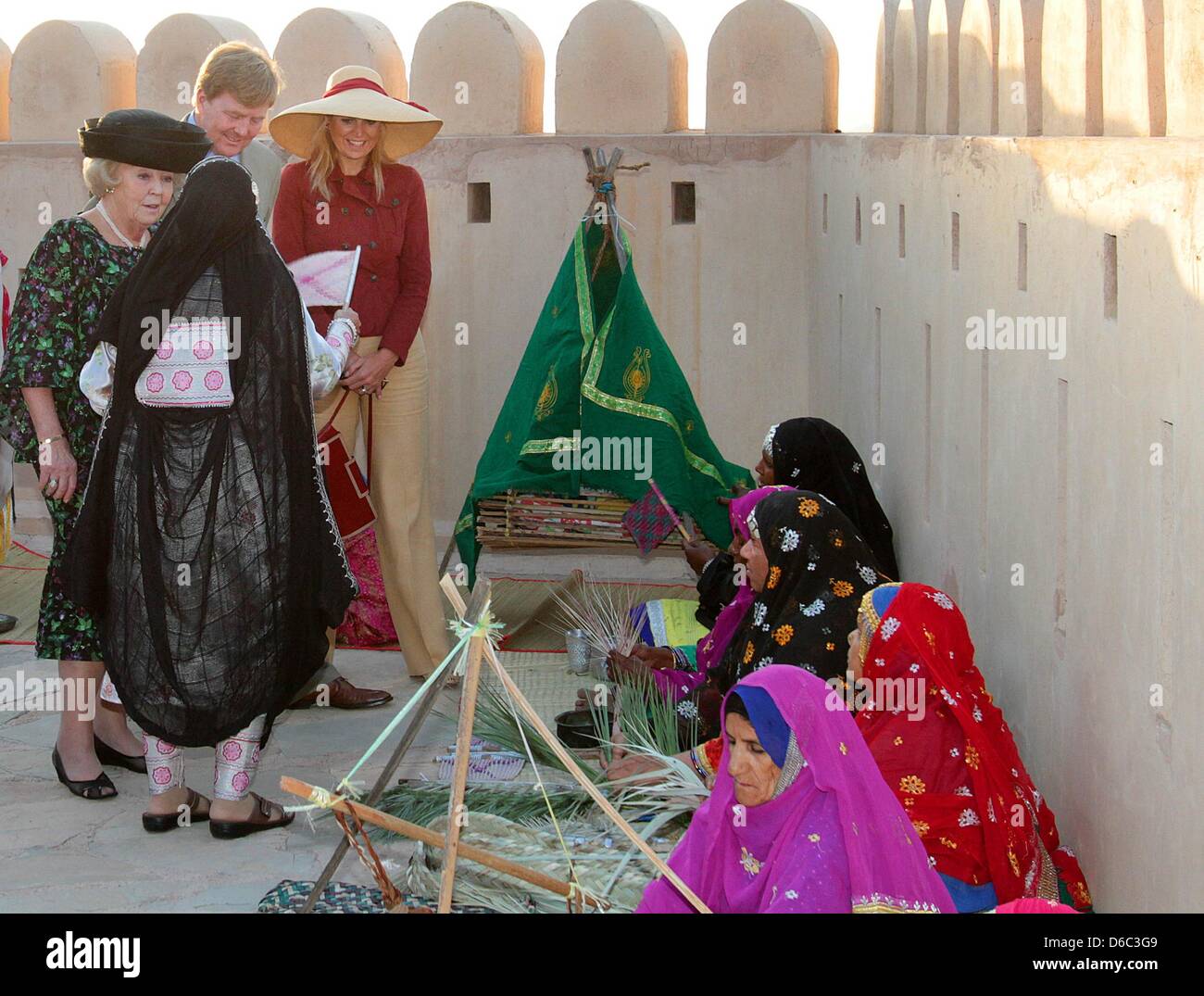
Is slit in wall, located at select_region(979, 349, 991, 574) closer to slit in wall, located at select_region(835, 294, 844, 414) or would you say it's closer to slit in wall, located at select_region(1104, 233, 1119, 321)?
slit in wall, located at select_region(1104, 233, 1119, 321)

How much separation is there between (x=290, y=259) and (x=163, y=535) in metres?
1.59

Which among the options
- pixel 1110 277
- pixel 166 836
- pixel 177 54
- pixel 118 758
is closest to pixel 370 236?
pixel 118 758

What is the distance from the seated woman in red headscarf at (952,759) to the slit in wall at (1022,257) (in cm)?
72

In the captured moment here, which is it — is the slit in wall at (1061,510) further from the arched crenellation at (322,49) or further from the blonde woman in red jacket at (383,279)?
the arched crenellation at (322,49)

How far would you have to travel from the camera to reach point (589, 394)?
6.15 metres

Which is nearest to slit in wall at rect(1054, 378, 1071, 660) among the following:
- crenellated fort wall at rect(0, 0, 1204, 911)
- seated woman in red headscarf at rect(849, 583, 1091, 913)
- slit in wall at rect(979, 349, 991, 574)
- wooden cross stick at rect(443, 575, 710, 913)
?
crenellated fort wall at rect(0, 0, 1204, 911)

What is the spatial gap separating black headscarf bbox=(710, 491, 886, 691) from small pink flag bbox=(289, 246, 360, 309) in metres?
1.69

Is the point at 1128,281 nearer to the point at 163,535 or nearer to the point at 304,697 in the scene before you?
the point at 163,535

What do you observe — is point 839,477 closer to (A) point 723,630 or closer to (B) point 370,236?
(A) point 723,630

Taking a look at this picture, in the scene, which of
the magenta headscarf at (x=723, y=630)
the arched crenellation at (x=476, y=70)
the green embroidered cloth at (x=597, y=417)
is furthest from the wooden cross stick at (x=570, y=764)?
the arched crenellation at (x=476, y=70)

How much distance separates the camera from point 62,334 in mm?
4305

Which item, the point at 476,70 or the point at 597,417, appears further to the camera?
the point at 476,70

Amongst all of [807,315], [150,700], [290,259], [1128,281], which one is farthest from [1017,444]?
[807,315]

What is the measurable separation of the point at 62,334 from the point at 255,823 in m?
1.37
